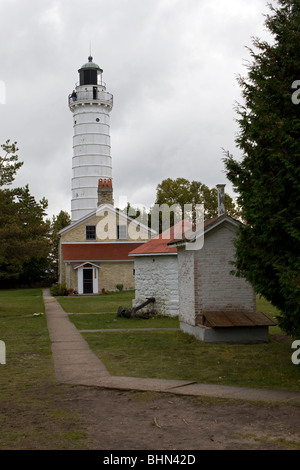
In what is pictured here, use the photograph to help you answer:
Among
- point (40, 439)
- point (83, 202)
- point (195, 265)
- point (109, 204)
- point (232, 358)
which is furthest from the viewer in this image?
point (83, 202)

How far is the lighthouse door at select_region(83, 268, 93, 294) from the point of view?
42.8m

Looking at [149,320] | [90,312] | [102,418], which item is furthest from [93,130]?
[102,418]

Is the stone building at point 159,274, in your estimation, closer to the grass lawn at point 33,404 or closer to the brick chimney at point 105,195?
the grass lawn at point 33,404

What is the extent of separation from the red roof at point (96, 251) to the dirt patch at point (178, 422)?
33.2 metres

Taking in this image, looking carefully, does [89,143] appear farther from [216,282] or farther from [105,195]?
[216,282]

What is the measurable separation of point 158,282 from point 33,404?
47.9ft

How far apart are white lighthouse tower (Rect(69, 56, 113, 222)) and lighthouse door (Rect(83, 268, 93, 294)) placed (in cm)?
1082

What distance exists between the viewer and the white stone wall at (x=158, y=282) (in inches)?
885

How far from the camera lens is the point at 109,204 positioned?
141 feet

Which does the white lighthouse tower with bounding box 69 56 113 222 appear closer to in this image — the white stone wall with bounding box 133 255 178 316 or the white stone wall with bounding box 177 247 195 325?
the white stone wall with bounding box 133 255 178 316

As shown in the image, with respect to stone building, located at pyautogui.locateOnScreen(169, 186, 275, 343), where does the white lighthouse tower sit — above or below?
above

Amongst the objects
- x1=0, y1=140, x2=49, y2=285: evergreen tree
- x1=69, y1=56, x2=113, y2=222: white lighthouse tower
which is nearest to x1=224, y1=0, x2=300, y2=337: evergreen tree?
x1=0, y1=140, x2=49, y2=285: evergreen tree

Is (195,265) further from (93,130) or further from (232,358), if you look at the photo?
(93,130)
